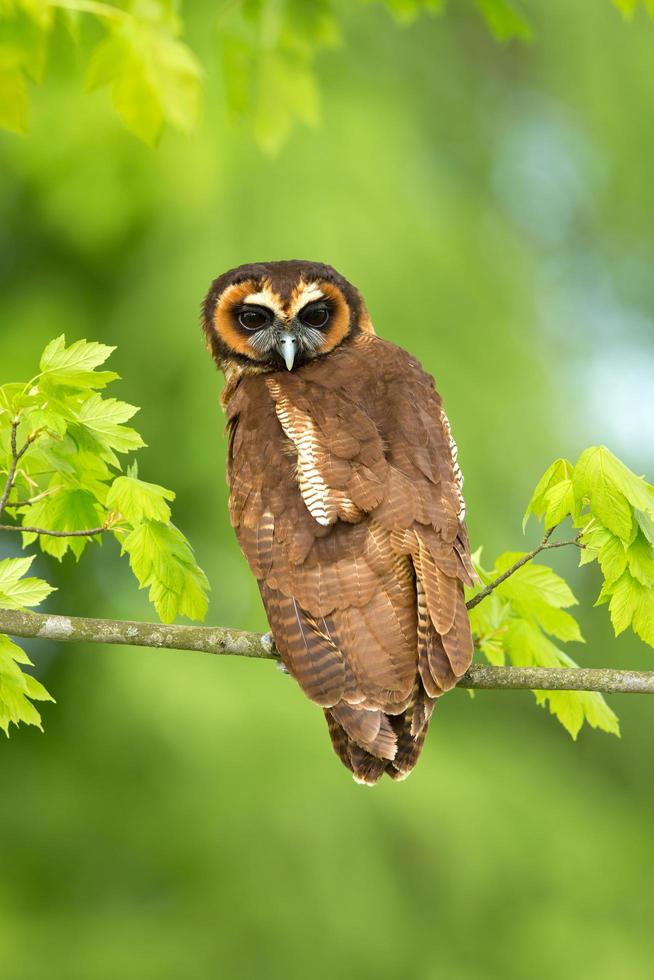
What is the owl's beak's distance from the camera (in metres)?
5.30

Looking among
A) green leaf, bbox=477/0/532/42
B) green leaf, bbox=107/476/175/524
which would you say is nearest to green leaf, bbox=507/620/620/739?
green leaf, bbox=107/476/175/524

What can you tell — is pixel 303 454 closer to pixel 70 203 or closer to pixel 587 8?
pixel 70 203

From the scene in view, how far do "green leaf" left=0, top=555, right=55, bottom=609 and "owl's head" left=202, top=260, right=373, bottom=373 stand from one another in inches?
70.1

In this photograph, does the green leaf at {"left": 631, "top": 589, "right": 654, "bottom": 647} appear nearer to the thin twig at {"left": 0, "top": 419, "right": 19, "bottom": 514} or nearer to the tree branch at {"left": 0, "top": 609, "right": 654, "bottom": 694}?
the tree branch at {"left": 0, "top": 609, "right": 654, "bottom": 694}

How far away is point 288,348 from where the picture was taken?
5.35m

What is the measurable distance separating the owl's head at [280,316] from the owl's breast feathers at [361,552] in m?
0.59

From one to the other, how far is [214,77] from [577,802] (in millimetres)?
6260

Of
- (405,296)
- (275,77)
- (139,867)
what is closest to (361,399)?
(275,77)

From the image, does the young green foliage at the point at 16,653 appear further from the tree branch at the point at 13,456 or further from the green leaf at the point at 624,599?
the green leaf at the point at 624,599

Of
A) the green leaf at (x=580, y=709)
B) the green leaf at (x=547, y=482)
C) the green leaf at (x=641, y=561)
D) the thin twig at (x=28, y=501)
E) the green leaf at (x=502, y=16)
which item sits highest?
the green leaf at (x=502, y=16)

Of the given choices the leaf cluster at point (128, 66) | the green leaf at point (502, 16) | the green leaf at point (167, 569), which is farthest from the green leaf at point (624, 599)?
the leaf cluster at point (128, 66)

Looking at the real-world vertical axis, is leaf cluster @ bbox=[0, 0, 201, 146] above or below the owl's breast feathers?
above

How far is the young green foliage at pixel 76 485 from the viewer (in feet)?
12.5

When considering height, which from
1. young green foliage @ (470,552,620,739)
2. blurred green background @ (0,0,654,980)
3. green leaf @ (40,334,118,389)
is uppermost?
green leaf @ (40,334,118,389)
